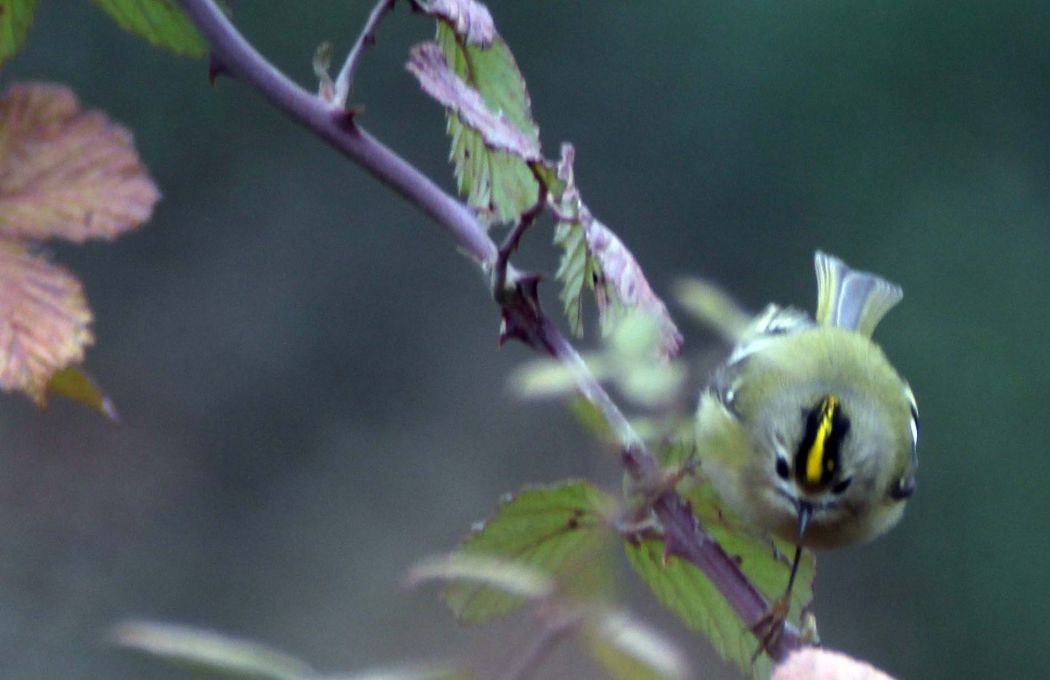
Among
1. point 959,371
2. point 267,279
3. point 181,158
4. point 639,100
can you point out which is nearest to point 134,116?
point 181,158

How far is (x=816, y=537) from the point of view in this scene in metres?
0.92

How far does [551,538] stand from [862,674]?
0.13 m

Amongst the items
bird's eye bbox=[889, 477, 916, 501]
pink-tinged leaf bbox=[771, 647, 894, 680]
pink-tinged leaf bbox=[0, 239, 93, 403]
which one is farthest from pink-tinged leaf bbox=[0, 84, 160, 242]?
bird's eye bbox=[889, 477, 916, 501]

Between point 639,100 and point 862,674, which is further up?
point 639,100

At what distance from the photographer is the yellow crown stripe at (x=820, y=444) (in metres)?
0.93

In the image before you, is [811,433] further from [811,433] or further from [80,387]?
[80,387]

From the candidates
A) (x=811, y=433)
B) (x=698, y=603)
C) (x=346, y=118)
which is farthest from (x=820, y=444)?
(x=346, y=118)

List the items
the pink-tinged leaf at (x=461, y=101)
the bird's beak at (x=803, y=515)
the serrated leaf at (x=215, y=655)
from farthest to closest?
the bird's beak at (x=803, y=515) < the pink-tinged leaf at (x=461, y=101) < the serrated leaf at (x=215, y=655)

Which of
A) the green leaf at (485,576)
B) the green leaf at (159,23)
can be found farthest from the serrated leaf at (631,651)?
the green leaf at (159,23)

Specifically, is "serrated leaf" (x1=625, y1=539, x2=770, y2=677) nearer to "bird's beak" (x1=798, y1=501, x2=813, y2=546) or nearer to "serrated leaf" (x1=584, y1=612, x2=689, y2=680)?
"serrated leaf" (x1=584, y1=612, x2=689, y2=680)

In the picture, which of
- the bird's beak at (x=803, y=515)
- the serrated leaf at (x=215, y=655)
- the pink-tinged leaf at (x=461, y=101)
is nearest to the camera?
the serrated leaf at (x=215, y=655)

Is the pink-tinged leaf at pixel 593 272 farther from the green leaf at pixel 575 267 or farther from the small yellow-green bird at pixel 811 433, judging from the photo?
the small yellow-green bird at pixel 811 433

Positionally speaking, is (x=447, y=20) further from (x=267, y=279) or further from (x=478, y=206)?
(x=267, y=279)

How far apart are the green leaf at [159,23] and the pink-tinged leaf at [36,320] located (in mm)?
94
